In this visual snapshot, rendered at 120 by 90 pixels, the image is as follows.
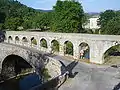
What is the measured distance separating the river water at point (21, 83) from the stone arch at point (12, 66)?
73.8 inches

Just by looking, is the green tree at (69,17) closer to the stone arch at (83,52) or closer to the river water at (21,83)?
the stone arch at (83,52)

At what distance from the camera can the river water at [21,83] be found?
4150 cm

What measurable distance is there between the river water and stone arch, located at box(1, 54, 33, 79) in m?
1.88

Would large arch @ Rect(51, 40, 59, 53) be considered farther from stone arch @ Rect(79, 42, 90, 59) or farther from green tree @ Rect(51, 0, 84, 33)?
green tree @ Rect(51, 0, 84, 33)

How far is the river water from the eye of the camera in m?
41.5

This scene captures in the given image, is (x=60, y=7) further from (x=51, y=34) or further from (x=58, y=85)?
(x=58, y=85)

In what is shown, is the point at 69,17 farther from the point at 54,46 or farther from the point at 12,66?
the point at 12,66

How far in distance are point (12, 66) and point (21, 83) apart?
5.29 meters

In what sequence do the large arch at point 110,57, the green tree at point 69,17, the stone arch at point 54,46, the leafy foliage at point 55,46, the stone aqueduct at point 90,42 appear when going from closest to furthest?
the stone aqueduct at point 90,42, the large arch at point 110,57, the stone arch at point 54,46, the leafy foliage at point 55,46, the green tree at point 69,17

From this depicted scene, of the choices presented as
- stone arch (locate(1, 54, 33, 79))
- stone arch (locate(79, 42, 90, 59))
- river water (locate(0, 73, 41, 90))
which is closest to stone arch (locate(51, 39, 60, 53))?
stone arch (locate(79, 42, 90, 59))

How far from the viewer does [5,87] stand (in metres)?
41.8

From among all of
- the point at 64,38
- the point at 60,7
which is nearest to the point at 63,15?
the point at 60,7

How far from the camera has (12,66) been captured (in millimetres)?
47531

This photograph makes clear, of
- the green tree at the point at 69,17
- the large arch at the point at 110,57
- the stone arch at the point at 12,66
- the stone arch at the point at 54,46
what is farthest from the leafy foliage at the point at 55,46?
the green tree at the point at 69,17
